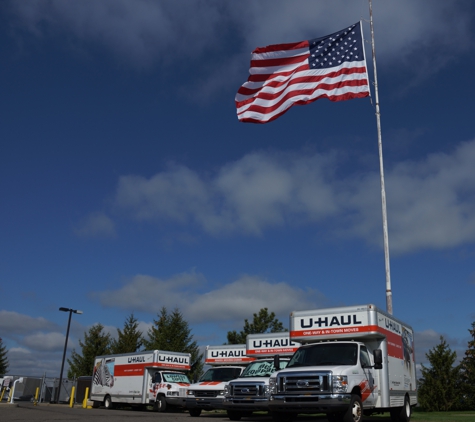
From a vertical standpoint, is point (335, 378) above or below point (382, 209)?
below

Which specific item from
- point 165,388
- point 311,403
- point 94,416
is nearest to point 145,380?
point 165,388

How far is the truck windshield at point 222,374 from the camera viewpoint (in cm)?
2114

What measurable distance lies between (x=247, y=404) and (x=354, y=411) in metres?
4.88

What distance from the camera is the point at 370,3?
20.0 m

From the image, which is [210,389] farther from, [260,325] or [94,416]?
[260,325]

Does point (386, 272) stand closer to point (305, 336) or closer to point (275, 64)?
point (305, 336)

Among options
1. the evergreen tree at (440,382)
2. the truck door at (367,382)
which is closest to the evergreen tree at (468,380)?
the evergreen tree at (440,382)

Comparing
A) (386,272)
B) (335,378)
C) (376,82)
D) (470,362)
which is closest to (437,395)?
(470,362)

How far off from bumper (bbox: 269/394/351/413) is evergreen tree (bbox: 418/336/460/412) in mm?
25531

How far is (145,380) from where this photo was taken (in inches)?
1083

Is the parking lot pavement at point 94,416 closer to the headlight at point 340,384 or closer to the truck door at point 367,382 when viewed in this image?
the truck door at point 367,382

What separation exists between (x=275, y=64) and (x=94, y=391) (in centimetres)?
2282

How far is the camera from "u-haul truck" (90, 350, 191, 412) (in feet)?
87.5

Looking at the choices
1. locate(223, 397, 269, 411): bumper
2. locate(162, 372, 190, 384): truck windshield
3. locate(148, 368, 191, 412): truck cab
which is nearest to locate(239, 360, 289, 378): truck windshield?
locate(223, 397, 269, 411): bumper
